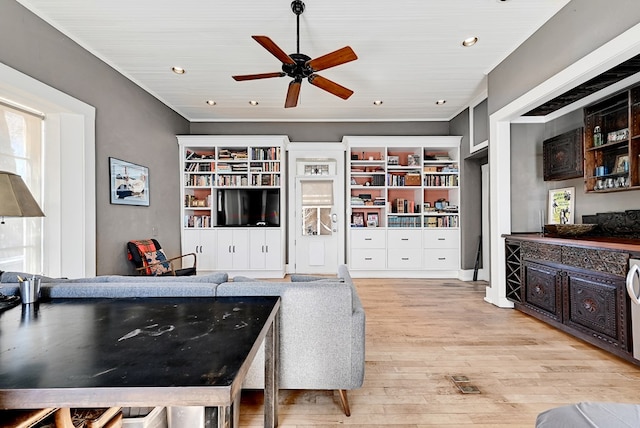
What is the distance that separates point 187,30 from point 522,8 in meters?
3.12

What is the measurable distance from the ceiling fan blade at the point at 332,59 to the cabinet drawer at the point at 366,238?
318cm

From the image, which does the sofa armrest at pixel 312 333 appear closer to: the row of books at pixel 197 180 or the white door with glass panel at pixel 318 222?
the white door with glass panel at pixel 318 222

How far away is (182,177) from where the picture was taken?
17.4 ft

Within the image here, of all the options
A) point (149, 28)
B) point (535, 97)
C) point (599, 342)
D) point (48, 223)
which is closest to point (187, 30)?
point (149, 28)

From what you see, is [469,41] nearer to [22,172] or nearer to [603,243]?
[603,243]

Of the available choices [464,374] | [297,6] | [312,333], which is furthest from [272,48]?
[464,374]

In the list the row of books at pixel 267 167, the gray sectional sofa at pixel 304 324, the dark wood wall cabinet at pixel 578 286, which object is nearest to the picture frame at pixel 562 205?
the dark wood wall cabinet at pixel 578 286

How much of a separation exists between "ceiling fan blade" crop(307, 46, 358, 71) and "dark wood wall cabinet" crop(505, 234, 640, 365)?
2544mm

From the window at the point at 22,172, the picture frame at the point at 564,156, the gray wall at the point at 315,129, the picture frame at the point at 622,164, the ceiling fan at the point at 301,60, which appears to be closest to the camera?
the ceiling fan at the point at 301,60

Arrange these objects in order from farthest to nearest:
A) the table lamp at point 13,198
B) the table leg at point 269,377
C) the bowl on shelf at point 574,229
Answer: the bowl on shelf at point 574,229, the table lamp at point 13,198, the table leg at point 269,377

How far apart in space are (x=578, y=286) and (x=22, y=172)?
5159 mm

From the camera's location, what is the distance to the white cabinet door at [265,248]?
5262mm

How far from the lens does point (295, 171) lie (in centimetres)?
548

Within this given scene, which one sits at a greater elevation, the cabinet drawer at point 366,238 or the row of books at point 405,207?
the row of books at point 405,207
